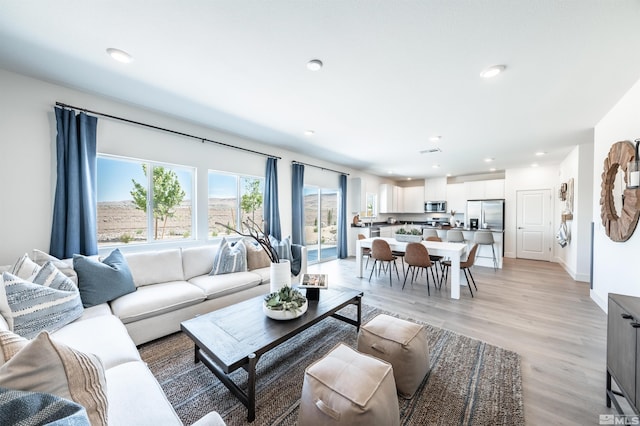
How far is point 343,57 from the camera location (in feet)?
6.51

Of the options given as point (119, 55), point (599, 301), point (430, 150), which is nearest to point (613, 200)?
point (599, 301)

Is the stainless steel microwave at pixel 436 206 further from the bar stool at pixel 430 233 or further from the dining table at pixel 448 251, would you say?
the dining table at pixel 448 251

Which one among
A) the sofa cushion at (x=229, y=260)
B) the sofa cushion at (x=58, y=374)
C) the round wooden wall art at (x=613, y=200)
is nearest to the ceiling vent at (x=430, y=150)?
the round wooden wall art at (x=613, y=200)

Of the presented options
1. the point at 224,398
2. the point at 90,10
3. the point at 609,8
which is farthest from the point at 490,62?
the point at 224,398

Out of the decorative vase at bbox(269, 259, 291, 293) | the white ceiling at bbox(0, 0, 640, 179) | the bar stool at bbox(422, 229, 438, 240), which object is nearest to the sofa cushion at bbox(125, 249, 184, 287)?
the decorative vase at bbox(269, 259, 291, 293)

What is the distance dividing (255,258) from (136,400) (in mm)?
2362

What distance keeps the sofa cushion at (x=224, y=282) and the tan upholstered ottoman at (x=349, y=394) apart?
1.75 metres

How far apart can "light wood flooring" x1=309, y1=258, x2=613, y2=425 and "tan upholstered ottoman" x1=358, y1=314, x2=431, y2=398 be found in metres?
0.68

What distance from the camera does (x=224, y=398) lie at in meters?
1.66

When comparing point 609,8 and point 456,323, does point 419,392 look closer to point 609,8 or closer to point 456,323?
point 456,323

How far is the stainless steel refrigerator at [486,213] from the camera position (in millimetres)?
6559

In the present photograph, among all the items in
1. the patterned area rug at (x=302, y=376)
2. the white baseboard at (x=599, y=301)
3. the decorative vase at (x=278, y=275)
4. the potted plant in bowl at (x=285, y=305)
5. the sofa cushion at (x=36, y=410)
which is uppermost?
the sofa cushion at (x=36, y=410)

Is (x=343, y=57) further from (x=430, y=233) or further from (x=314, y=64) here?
(x=430, y=233)

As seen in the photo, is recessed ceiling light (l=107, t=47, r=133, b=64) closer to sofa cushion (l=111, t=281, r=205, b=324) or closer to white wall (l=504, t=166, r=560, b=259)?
sofa cushion (l=111, t=281, r=205, b=324)
